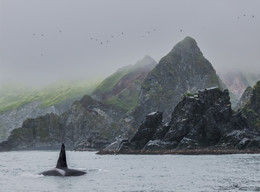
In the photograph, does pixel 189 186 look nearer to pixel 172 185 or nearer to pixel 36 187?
pixel 172 185

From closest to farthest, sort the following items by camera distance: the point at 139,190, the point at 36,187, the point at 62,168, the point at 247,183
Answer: the point at 139,190, the point at 36,187, the point at 247,183, the point at 62,168

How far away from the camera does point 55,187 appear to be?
72.8m

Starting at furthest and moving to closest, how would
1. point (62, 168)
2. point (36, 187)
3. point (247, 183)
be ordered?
1. point (62, 168)
2. point (247, 183)
3. point (36, 187)

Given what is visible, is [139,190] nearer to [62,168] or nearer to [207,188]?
[207,188]

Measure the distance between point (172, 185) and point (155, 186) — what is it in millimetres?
3910

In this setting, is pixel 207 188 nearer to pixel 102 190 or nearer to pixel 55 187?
pixel 102 190

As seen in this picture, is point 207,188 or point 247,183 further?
point 247,183

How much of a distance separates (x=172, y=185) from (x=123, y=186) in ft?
30.1

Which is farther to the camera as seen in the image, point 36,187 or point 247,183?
point 247,183

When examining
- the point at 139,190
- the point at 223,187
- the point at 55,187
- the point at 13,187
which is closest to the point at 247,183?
the point at 223,187

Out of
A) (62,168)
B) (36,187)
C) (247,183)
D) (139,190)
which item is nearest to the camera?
(139,190)

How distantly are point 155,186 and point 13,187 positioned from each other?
25367 mm

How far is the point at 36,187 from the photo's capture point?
7400 cm

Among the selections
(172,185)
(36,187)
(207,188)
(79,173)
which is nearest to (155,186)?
(172,185)
